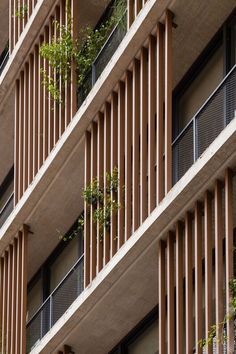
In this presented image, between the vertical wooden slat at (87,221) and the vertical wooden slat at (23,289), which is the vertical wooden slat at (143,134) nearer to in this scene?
the vertical wooden slat at (87,221)

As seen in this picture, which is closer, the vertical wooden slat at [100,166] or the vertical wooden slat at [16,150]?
the vertical wooden slat at [100,166]

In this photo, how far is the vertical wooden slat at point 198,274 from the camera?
99.6 feet

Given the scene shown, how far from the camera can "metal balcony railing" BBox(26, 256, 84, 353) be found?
36.2 metres

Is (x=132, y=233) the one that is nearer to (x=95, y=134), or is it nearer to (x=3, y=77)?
(x=95, y=134)

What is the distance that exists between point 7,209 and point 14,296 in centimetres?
235

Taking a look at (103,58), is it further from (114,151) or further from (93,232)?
(93,232)

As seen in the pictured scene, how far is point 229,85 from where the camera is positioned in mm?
30844

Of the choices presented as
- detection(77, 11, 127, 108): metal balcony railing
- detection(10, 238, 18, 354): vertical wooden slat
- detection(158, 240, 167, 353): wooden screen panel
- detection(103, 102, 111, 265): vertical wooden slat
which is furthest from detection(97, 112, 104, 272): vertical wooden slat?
detection(10, 238, 18, 354): vertical wooden slat

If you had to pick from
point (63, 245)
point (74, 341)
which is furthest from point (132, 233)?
point (63, 245)

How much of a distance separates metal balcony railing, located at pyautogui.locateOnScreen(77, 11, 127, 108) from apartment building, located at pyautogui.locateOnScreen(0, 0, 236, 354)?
38 mm

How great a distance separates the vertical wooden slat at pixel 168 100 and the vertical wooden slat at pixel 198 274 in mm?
1154

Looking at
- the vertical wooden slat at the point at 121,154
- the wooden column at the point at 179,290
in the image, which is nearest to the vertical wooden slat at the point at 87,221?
the vertical wooden slat at the point at 121,154

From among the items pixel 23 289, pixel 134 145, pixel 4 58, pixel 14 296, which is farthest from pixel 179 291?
pixel 4 58

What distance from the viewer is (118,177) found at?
112 feet
